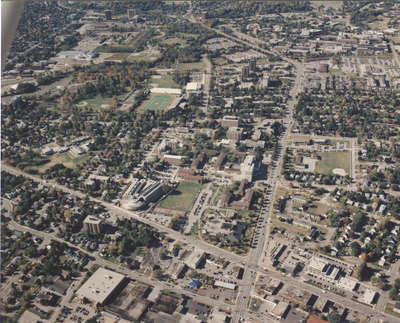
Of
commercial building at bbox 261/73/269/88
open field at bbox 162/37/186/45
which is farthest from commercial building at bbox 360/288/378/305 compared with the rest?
open field at bbox 162/37/186/45

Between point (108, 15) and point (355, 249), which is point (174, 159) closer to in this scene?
point (355, 249)

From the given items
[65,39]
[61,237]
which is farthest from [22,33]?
[61,237]

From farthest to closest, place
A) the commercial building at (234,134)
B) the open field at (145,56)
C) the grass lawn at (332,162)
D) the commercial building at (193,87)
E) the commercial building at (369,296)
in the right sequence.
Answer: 1. the open field at (145,56)
2. the commercial building at (193,87)
3. the commercial building at (234,134)
4. the grass lawn at (332,162)
5. the commercial building at (369,296)

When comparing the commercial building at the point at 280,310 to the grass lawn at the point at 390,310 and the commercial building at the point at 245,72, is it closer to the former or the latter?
the grass lawn at the point at 390,310

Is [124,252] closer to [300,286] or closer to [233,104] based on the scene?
[300,286]

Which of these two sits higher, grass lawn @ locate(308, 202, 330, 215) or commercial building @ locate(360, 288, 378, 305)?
grass lawn @ locate(308, 202, 330, 215)

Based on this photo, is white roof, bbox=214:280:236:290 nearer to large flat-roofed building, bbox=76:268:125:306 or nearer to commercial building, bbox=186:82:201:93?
large flat-roofed building, bbox=76:268:125:306

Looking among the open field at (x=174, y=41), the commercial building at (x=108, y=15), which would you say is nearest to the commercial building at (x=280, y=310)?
the open field at (x=174, y=41)

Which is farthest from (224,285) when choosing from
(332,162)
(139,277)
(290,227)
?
(332,162)
